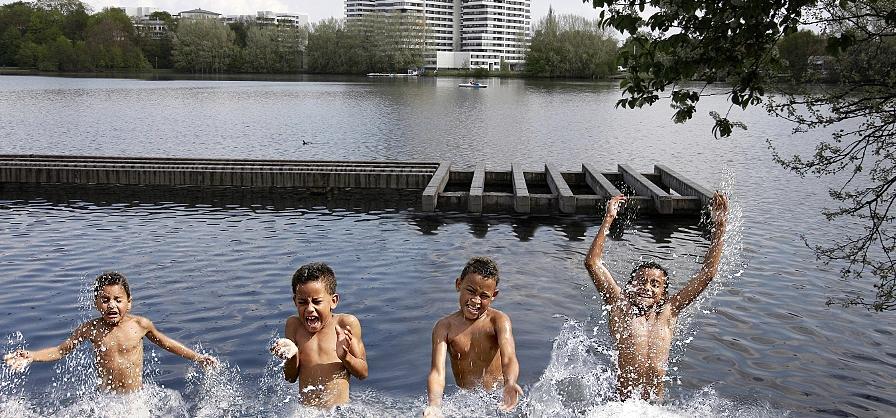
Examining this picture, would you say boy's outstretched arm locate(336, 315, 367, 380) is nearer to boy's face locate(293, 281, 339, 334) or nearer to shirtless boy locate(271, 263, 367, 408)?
shirtless boy locate(271, 263, 367, 408)

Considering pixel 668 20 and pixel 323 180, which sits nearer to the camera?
pixel 668 20

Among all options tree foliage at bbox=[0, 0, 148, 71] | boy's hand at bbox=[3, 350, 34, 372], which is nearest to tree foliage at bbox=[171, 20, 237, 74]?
tree foliage at bbox=[0, 0, 148, 71]

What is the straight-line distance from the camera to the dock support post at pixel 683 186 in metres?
22.7

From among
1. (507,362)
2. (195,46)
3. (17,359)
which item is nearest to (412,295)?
(507,362)

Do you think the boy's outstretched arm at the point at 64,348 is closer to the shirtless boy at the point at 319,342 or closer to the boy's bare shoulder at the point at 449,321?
the shirtless boy at the point at 319,342

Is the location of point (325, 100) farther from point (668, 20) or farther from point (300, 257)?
point (668, 20)

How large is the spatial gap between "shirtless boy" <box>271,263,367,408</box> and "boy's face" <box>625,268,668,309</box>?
2595mm

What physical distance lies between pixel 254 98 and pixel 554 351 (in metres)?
81.5

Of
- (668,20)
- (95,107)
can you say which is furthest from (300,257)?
(95,107)

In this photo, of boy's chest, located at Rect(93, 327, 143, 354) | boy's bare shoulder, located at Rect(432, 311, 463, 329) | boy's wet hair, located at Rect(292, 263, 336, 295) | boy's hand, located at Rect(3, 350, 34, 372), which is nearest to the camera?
boy's wet hair, located at Rect(292, 263, 336, 295)

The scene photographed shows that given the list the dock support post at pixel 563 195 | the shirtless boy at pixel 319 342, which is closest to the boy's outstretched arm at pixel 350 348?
the shirtless boy at pixel 319 342

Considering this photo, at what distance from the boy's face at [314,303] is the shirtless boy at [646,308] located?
2.62 m

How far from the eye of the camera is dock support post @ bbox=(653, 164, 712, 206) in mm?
22719

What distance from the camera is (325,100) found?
88062mm
